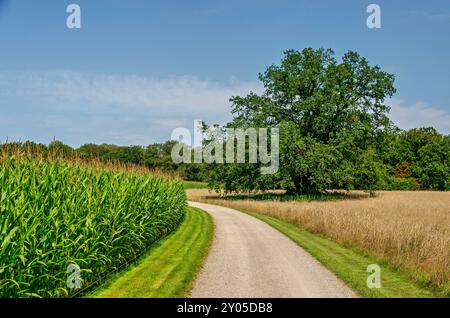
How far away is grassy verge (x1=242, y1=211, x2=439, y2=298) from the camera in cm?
923

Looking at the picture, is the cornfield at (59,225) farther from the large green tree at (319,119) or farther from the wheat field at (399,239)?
the large green tree at (319,119)

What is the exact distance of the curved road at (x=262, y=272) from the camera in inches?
352

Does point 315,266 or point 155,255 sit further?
point 155,255

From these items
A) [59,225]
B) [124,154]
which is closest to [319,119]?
[59,225]

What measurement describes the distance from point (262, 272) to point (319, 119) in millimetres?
35176

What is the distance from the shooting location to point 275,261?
12328 mm

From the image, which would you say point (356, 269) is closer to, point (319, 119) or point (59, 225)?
point (59, 225)

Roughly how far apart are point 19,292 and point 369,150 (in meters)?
44.0

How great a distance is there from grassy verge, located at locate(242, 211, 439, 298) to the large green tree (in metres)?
26.3

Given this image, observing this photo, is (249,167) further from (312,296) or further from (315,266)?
(312,296)

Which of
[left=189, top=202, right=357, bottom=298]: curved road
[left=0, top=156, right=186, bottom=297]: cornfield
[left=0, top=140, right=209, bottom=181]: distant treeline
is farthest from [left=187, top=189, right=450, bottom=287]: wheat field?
[left=0, top=140, right=209, bottom=181]: distant treeline

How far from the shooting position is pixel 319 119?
44094mm

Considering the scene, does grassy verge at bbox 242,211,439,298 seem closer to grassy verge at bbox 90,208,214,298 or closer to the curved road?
the curved road
